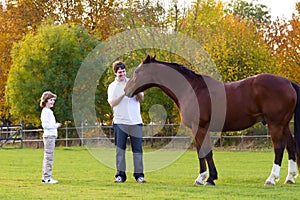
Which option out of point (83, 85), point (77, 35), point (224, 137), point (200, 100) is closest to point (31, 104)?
point (77, 35)

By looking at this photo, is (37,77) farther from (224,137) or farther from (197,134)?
(197,134)

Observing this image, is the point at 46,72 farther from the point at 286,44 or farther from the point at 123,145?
the point at 123,145

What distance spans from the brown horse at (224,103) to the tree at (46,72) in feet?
76.4

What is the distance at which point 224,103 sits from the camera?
430 inches

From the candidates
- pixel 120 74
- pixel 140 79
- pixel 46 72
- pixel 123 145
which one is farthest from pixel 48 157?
pixel 46 72

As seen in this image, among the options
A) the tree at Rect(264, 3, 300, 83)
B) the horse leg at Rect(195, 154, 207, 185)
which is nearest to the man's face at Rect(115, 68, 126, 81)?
the horse leg at Rect(195, 154, 207, 185)

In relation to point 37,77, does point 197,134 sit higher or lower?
lower

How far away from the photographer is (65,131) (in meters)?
34.0

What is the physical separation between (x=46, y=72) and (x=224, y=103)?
24119mm

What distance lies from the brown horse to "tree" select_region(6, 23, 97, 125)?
23277 mm

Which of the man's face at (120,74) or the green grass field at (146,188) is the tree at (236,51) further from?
the man's face at (120,74)

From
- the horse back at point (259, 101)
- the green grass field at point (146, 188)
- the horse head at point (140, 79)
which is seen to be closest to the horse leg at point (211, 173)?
the green grass field at point (146, 188)

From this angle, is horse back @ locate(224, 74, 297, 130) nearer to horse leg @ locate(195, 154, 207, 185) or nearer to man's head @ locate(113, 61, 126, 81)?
horse leg @ locate(195, 154, 207, 185)

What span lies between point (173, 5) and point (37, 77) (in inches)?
323
